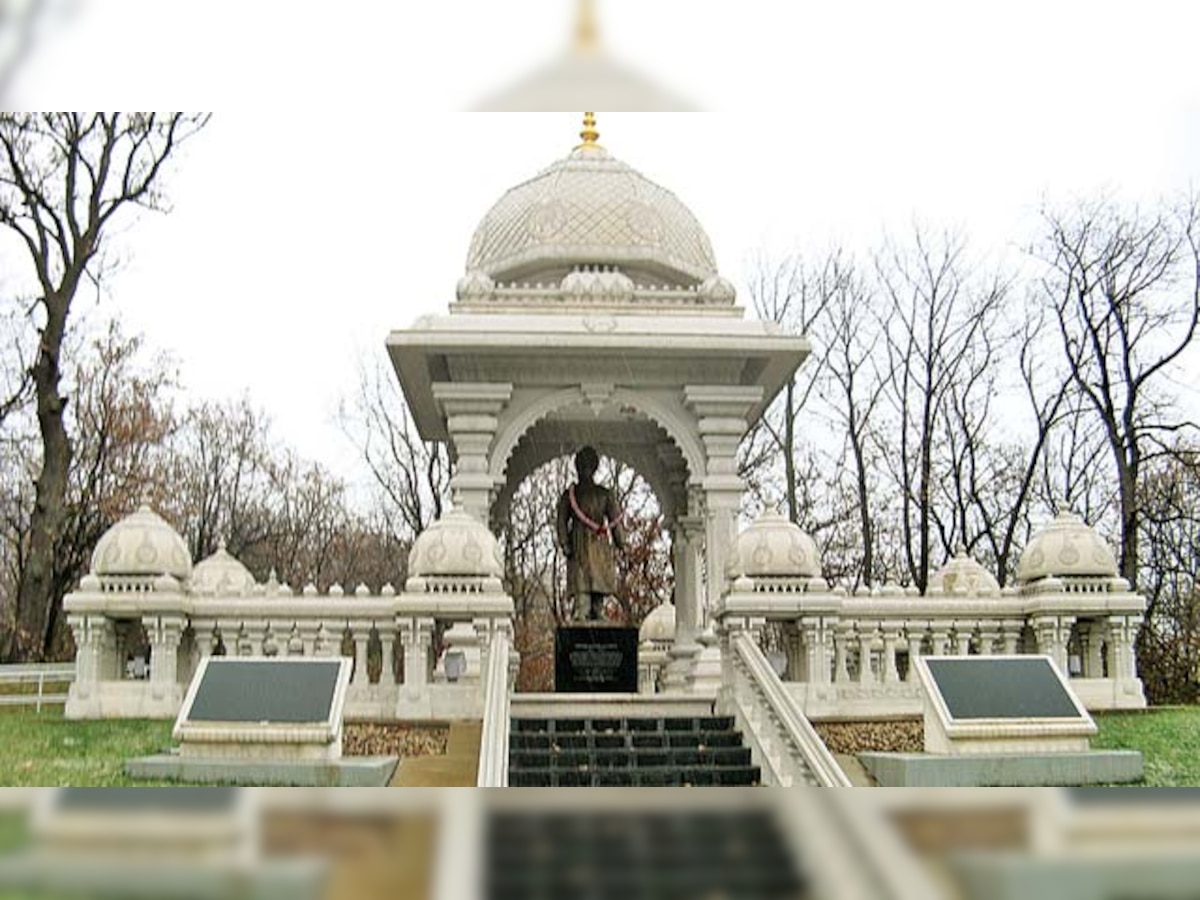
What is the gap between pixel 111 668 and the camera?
669 centimetres

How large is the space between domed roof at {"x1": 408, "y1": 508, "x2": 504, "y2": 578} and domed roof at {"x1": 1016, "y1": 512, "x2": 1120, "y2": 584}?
9.70 ft

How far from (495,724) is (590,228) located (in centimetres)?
526

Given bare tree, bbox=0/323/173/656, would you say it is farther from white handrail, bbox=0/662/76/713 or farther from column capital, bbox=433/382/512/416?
column capital, bbox=433/382/512/416

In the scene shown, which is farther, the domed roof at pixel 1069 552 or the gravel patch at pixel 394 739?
the domed roof at pixel 1069 552

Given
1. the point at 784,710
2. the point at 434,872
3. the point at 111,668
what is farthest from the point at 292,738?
the point at 434,872

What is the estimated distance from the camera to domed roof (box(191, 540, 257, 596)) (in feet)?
25.0

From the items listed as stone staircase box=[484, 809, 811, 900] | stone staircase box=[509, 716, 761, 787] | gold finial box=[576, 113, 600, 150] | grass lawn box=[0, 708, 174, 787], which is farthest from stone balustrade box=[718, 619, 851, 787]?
gold finial box=[576, 113, 600, 150]

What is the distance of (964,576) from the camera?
27.9ft

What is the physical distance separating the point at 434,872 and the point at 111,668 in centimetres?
487

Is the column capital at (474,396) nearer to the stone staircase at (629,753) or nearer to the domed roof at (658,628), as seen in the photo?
the stone staircase at (629,753)

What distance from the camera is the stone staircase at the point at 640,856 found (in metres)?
2.27

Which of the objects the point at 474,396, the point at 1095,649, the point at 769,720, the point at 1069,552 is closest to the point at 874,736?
the point at 769,720

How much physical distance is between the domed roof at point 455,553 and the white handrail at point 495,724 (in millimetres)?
447

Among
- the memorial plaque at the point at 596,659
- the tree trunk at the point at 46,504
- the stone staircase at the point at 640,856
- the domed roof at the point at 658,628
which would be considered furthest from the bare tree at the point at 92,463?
the domed roof at the point at 658,628
